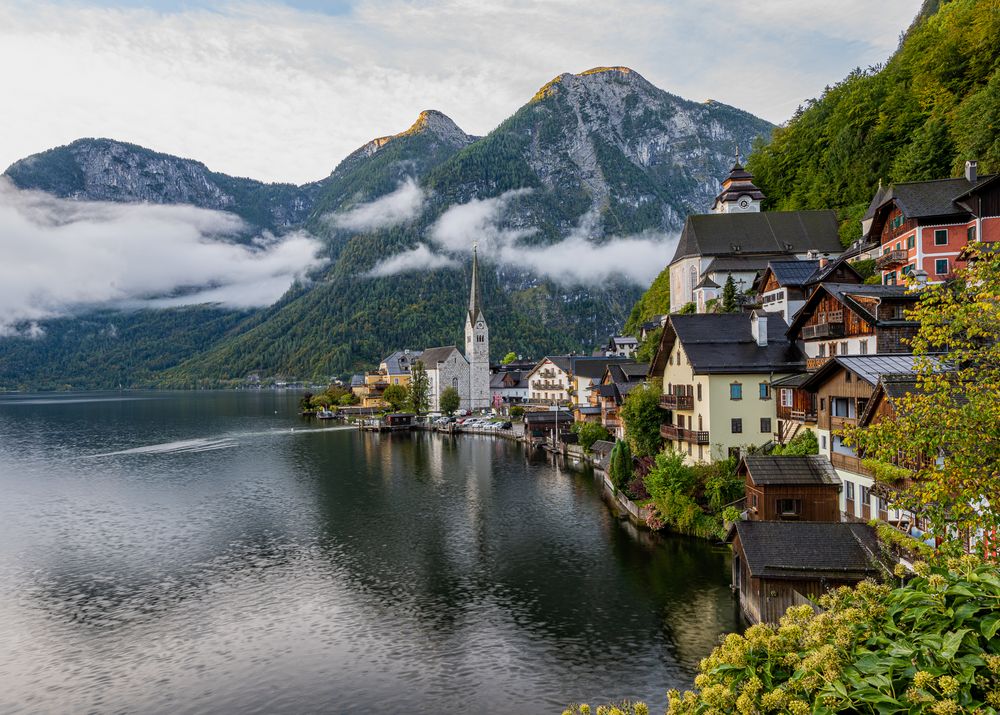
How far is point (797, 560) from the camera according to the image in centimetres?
2786

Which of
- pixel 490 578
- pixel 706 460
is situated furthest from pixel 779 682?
pixel 706 460

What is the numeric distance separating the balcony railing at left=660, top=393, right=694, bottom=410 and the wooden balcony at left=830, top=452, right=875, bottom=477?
15.4 metres

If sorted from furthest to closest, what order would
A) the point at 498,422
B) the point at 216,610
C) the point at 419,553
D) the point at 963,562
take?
the point at 498,422
the point at 419,553
the point at 216,610
the point at 963,562

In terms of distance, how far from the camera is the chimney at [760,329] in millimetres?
50281

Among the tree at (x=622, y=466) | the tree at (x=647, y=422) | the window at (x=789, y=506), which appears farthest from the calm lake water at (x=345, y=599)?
the tree at (x=647, y=422)

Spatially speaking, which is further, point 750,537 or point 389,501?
point 389,501

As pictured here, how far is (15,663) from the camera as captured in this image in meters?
29.9

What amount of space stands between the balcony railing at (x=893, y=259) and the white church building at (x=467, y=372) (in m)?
114

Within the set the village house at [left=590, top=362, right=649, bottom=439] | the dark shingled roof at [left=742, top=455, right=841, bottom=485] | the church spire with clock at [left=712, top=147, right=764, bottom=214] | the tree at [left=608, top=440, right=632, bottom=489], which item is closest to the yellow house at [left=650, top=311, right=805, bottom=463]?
the tree at [left=608, top=440, right=632, bottom=489]

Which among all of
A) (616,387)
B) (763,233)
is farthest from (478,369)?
(616,387)

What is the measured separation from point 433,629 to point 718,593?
14295 mm

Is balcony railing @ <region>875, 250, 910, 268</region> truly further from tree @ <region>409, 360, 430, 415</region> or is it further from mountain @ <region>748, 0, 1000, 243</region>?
tree @ <region>409, 360, 430, 415</region>

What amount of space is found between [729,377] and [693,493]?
905 cm

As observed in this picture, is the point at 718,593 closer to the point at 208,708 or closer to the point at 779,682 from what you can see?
the point at 208,708
